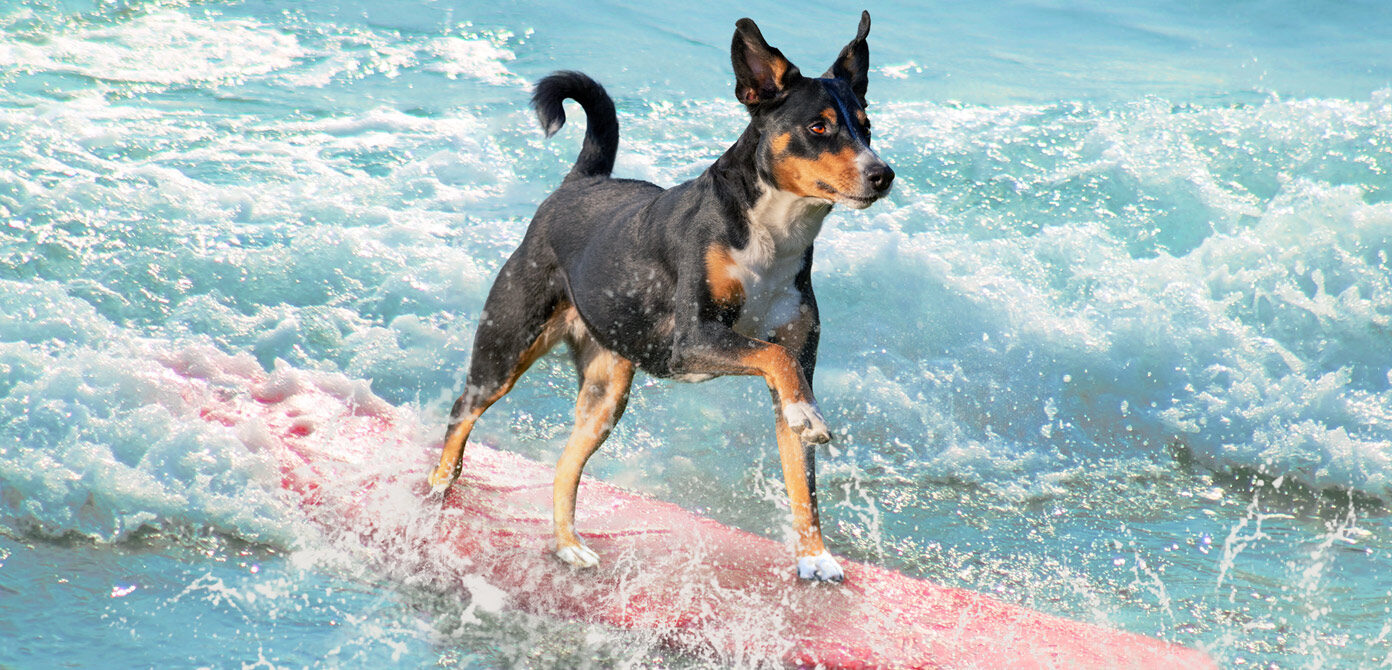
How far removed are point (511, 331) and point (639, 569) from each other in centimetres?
93

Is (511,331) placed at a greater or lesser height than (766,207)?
lesser

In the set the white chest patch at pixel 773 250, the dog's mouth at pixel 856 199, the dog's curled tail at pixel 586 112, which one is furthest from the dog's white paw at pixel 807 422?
the dog's curled tail at pixel 586 112

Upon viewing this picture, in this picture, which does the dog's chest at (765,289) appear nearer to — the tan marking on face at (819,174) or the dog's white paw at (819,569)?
the tan marking on face at (819,174)

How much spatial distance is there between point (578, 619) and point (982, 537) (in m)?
1.84

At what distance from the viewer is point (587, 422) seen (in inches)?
150

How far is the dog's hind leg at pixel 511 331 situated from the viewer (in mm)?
3760

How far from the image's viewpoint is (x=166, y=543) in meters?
3.64

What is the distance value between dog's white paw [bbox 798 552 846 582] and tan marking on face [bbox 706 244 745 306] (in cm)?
102

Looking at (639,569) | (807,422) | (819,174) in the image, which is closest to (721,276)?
(819,174)

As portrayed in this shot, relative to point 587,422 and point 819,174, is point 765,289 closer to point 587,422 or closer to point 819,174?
point 819,174

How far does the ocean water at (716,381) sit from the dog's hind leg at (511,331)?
0.72m

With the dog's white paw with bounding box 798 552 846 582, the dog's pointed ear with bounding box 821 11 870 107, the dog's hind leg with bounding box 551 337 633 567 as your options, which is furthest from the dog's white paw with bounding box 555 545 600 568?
the dog's pointed ear with bounding box 821 11 870 107

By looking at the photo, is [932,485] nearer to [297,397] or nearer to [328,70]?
[297,397]

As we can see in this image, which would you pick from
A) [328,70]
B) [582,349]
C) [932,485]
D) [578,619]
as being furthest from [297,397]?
[328,70]
